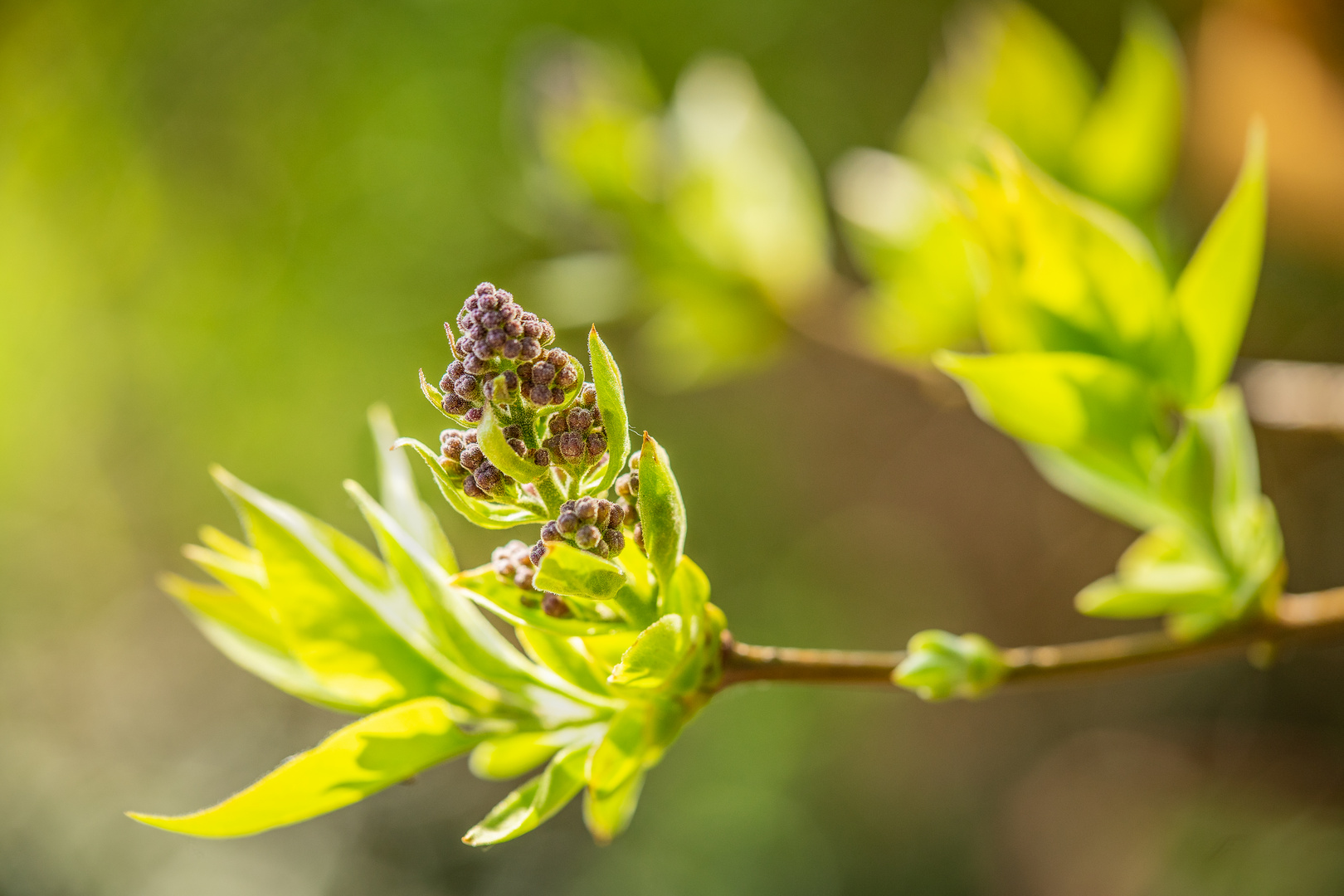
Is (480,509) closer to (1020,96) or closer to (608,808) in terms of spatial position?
(608,808)

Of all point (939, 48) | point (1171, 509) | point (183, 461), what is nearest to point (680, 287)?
point (1171, 509)

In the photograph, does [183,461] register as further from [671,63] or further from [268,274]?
[671,63]

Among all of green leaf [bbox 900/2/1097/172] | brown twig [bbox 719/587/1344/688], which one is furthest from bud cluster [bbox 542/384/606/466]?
green leaf [bbox 900/2/1097/172]

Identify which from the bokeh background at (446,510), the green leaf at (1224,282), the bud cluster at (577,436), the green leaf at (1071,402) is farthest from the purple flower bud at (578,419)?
the bokeh background at (446,510)

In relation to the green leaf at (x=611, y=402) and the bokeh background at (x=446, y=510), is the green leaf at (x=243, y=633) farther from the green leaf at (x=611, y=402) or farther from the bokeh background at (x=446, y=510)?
the bokeh background at (x=446, y=510)

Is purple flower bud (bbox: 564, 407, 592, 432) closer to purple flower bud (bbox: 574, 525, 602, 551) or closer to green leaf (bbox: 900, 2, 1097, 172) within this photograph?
purple flower bud (bbox: 574, 525, 602, 551)

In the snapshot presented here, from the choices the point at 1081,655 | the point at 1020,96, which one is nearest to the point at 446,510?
the point at 1020,96
